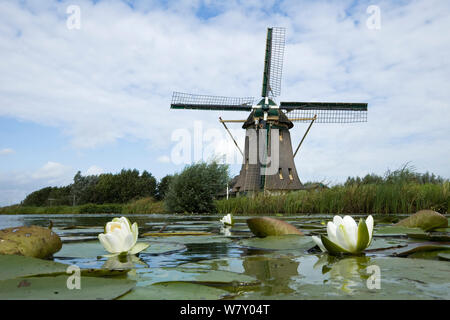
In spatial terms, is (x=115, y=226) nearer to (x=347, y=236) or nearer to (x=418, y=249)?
(x=347, y=236)

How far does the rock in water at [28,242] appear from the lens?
1.42m

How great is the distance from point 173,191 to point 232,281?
13.0 metres

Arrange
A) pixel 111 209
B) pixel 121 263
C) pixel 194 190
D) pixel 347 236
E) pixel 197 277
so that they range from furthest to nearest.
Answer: pixel 111 209 → pixel 194 190 → pixel 347 236 → pixel 121 263 → pixel 197 277

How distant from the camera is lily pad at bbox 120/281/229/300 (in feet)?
2.65

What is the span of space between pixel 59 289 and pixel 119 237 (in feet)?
2.22

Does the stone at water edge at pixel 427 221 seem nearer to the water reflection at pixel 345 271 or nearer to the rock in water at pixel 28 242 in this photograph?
the water reflection at pixel 345 271

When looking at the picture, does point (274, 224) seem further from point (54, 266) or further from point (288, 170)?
point (288, 170)

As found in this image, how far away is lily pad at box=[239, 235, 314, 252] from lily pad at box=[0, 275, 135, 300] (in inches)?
41.5

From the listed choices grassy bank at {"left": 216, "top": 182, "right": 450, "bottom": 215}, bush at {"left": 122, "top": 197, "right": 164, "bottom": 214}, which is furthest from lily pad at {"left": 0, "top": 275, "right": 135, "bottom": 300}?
bush at {"left": 122, "top": 197, "right": 164, "bottom": 214}

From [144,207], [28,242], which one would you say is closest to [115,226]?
[28,242]

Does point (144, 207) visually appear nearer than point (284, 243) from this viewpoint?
No

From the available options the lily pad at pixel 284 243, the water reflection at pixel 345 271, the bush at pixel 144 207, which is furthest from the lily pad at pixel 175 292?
the bush at pixel 144 207

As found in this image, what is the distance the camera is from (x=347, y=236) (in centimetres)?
147

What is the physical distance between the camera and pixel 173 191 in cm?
1374
